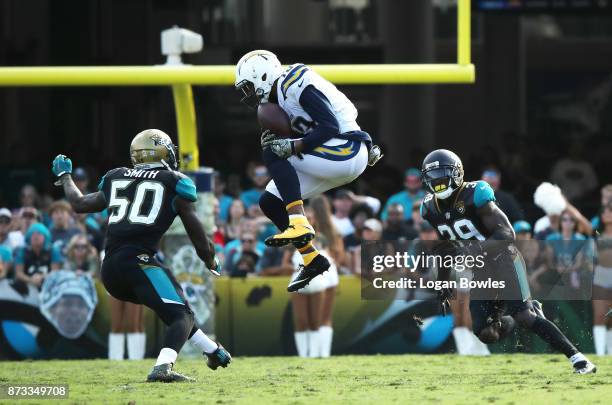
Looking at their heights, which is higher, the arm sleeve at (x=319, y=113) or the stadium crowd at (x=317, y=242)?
the arm sleeve at (x=319, y=113)

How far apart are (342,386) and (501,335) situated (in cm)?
123

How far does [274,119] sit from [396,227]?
14.7 ft

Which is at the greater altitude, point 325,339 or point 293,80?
point 293,80

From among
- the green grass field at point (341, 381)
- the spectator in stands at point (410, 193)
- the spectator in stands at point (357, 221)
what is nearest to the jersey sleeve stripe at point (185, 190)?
the green grass field at point (341, 381)

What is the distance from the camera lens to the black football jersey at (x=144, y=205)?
9.09m

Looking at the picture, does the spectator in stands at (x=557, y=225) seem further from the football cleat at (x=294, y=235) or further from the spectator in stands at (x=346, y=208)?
the football cleat at (x=294, y=235)

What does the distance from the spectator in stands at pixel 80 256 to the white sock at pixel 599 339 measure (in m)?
4.47

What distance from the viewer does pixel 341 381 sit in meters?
9.32

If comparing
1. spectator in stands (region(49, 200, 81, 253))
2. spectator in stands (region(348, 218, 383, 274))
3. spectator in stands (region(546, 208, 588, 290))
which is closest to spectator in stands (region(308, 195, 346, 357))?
spectator in stands (region(348, 218, 383, 274))

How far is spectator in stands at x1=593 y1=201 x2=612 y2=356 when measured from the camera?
38.5 ft

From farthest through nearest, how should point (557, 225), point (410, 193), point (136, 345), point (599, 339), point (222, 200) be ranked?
1. point (222, 200)
2. point (410, 193)
3. point (557, 225)
4. point (136, 345)
5. point (599, 339)

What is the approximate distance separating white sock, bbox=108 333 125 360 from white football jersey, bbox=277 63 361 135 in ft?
14.4

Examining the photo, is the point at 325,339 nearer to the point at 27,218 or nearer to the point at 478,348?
the point at 478,348

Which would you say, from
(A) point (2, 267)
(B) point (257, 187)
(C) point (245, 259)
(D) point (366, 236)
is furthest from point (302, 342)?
(A) point (2, 267)
